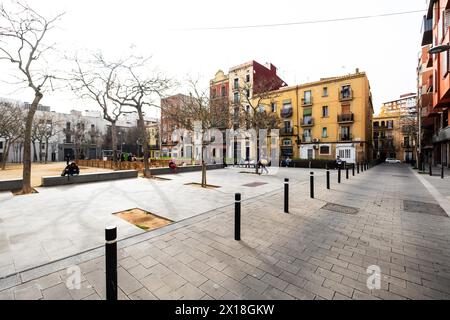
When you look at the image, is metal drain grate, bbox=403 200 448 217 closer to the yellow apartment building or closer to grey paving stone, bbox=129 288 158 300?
grey paving stone, bbox=129 288 158 300

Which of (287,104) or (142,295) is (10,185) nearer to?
Answer: (142,295)

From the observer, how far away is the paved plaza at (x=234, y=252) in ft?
8.56

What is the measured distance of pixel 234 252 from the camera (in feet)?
11.8

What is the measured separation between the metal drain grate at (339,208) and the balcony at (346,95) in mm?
25970

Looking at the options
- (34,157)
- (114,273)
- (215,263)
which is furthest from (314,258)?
(34,157)

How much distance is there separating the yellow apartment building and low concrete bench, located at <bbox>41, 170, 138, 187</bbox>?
19.6 meters

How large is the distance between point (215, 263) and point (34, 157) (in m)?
57.7

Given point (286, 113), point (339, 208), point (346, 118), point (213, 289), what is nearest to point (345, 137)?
point (346, 118)

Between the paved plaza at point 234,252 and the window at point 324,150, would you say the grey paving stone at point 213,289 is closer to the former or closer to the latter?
the paved plaza at point 234,252

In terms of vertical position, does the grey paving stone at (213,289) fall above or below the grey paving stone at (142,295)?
below

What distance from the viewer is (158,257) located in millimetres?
3387

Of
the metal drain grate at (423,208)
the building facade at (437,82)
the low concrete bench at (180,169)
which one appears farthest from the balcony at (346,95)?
the metal drain grate at (423,208)

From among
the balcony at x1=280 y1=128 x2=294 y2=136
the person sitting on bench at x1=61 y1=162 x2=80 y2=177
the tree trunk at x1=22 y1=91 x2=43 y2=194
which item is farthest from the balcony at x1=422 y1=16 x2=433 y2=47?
the person sitting on bench at x1=61 y1=162 x2=80 y2=177

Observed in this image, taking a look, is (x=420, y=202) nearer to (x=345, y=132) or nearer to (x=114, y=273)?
(x=114, y=273)
